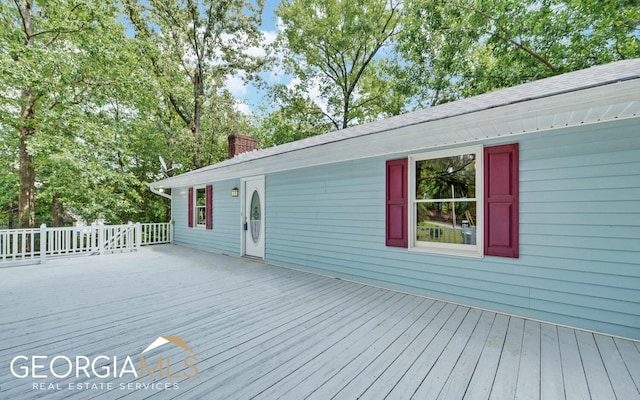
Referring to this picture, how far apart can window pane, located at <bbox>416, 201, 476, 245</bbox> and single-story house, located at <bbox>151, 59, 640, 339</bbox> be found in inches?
0.6

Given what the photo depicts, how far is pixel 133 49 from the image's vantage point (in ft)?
33.0

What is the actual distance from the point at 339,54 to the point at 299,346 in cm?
1449

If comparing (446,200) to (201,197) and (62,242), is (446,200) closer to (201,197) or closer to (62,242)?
(201,197)

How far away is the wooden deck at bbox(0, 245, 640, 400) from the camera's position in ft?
5.73

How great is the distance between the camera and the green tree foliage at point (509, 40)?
7219 mm

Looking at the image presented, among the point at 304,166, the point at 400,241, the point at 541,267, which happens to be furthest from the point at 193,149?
the point at 541,267

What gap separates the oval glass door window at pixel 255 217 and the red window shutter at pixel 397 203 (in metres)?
3.38

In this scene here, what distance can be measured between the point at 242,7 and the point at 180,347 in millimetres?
14904

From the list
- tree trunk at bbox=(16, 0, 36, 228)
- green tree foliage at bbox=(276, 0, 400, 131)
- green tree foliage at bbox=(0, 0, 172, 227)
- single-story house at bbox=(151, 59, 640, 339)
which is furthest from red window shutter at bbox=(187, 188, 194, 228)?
green tree foliage at bbox=(276, 0, 400, 131)

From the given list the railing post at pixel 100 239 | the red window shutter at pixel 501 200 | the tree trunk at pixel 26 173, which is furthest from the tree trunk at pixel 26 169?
the red window shutter at pixel 501 200

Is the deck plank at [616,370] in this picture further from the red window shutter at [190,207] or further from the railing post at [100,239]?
the railing post at [100,239]

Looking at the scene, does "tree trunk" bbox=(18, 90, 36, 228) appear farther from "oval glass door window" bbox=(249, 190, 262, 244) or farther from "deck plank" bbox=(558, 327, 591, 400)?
"deck plank" bbox=(558, 327, 591, 400)

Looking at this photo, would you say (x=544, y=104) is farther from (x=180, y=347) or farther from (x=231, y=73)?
(x=231, y=73)

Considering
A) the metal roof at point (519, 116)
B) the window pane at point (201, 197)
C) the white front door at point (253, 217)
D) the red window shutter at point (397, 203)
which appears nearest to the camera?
the metal roof at point (519, 116)
